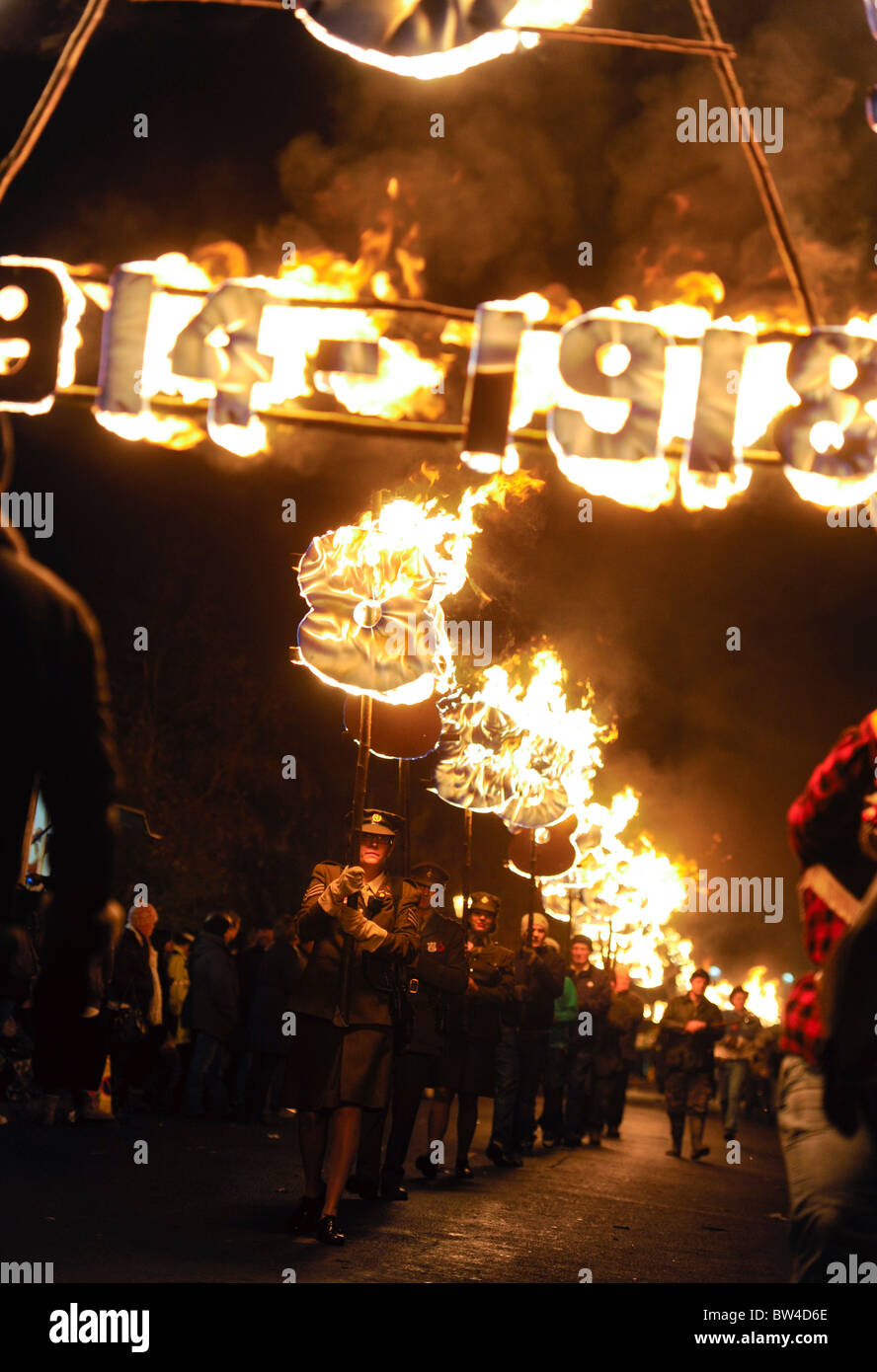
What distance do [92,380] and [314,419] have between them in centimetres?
110

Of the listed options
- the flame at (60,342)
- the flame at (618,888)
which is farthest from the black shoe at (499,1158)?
the flame at (60,342)

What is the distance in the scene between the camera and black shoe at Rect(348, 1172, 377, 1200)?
10047 mm

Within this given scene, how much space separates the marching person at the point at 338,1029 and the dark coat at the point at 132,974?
4.71 meters

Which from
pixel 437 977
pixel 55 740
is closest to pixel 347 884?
pixel 437 977

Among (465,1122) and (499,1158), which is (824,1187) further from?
(499,1158)

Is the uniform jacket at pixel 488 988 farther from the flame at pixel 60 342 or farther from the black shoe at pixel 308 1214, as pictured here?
the flame at pixel 60 342

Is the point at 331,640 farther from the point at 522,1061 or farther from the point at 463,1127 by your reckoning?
the point at 522,1061

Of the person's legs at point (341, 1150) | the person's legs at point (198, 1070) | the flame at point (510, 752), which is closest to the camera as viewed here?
the person's legs at point (341, 1150)

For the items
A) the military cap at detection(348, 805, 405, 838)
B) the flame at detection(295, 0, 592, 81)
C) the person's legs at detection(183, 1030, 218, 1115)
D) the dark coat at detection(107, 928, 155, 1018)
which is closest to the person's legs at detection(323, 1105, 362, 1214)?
the military cap at detection(348, 805, 405, 838)

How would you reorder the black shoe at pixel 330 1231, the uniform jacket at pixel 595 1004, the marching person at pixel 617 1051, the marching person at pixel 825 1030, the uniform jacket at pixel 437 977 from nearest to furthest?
1. the marching person at pixel 825 1030
2. the black shoe at pixel 330 1231
3. the uniform jacket at pixel 437 977
4. the uniform jacket at pixel 595 1004
5. the marching person at pixel 617 1051

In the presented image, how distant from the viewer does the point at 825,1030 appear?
370 centimetres

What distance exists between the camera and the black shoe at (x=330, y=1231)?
309 inches

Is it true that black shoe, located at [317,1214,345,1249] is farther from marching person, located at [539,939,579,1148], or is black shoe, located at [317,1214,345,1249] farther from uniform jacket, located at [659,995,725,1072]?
uniform jacket, located at [659,995,725,1072]

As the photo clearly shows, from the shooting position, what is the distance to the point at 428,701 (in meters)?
11.2
